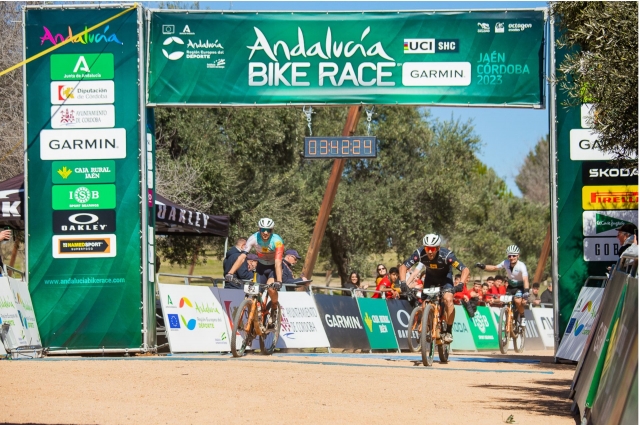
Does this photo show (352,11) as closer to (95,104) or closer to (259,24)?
(259,24)

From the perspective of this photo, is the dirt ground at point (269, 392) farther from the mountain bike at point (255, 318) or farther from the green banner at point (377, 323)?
the green banner at point (377, 323)

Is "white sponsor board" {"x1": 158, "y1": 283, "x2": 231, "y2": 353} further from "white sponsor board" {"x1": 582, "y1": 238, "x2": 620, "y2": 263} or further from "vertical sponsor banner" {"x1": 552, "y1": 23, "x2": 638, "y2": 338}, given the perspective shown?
"white sponsor board" {"x1": 582, "y1": 238, "x2": 620, "y2": 263}

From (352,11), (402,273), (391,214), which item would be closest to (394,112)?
(391,214)

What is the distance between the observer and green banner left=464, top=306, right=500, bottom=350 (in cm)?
2455

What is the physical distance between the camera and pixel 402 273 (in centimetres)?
1438

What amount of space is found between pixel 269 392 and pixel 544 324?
19.7 m

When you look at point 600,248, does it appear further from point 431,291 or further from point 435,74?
point 435,74

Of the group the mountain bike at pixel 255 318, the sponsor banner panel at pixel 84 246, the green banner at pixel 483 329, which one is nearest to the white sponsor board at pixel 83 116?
the sponsor banner panel at pixel 84 246

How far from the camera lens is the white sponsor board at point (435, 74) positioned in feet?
53.8

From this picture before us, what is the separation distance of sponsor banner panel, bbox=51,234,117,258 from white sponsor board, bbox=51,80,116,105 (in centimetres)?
214

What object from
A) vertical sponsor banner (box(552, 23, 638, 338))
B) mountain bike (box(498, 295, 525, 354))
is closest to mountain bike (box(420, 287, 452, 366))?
vertical sponsor banner (box(552, 23, 638, 338))

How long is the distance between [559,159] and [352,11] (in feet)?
13.5

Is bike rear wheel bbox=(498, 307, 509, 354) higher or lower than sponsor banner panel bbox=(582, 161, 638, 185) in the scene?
lower

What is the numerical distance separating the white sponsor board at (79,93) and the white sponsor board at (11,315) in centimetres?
328
